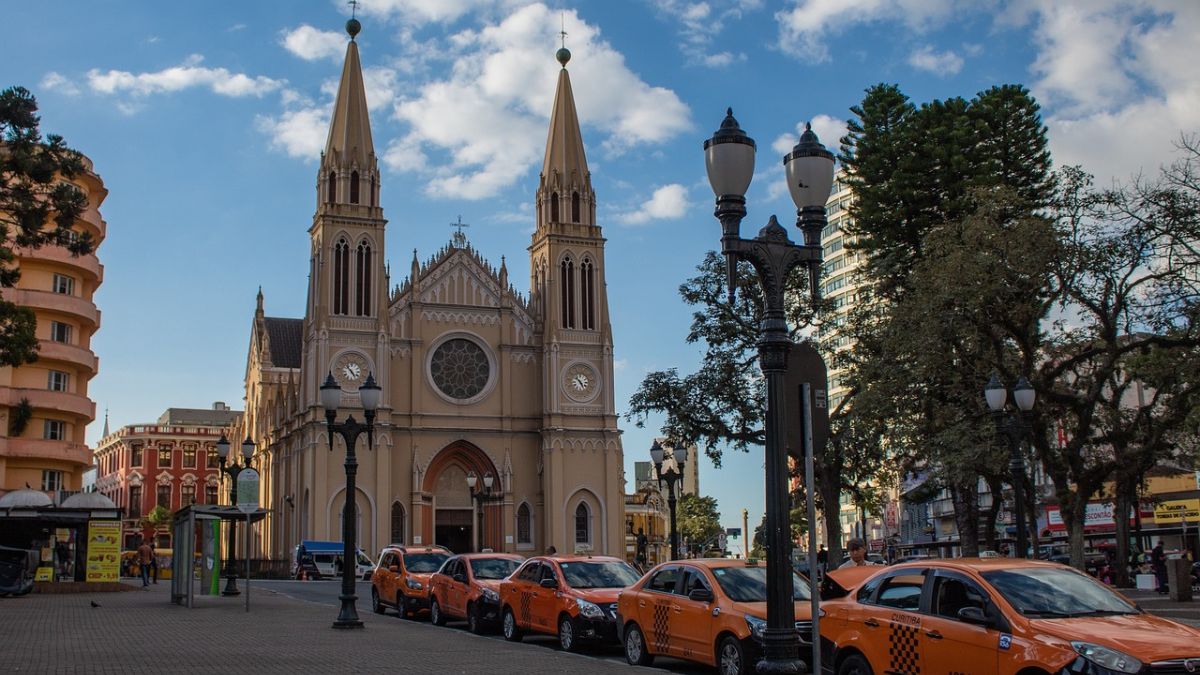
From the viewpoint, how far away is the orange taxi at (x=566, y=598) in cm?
1781

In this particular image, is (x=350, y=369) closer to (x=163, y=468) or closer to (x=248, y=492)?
(x=248, y=492)

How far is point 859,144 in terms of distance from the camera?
3903cm

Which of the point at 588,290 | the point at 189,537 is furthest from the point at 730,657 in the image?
the point at 588,290

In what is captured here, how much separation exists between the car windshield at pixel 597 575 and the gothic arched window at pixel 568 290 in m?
47.0

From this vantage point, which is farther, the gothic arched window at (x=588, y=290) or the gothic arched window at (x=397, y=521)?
the gothic arched window at (x=588, y=290)

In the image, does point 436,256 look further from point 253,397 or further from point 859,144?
point 859,144

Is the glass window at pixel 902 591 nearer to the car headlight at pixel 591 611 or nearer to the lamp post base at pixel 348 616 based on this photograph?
the car headlight at pixel 591 611

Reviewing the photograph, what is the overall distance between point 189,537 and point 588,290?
41.2 m

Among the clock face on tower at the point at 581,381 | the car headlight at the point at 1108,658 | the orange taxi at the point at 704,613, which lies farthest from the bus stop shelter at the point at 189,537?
the clock face on tower at the point at 581,381

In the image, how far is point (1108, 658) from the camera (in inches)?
361

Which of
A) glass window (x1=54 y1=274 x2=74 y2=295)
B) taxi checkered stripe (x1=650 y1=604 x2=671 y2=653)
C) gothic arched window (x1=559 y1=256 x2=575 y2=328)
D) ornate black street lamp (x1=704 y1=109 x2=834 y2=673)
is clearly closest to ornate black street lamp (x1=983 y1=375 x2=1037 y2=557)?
taxi checkered stripe (x1=650 y1=604 x2=671 y2=653)

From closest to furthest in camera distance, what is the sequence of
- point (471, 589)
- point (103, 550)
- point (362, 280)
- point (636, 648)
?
point (636, 648), point (471, 589), point (103, 550), point (362, 280)

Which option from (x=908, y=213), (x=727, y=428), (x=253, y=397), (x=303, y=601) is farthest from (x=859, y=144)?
(x=253, y=397)

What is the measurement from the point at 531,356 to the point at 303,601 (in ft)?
116
